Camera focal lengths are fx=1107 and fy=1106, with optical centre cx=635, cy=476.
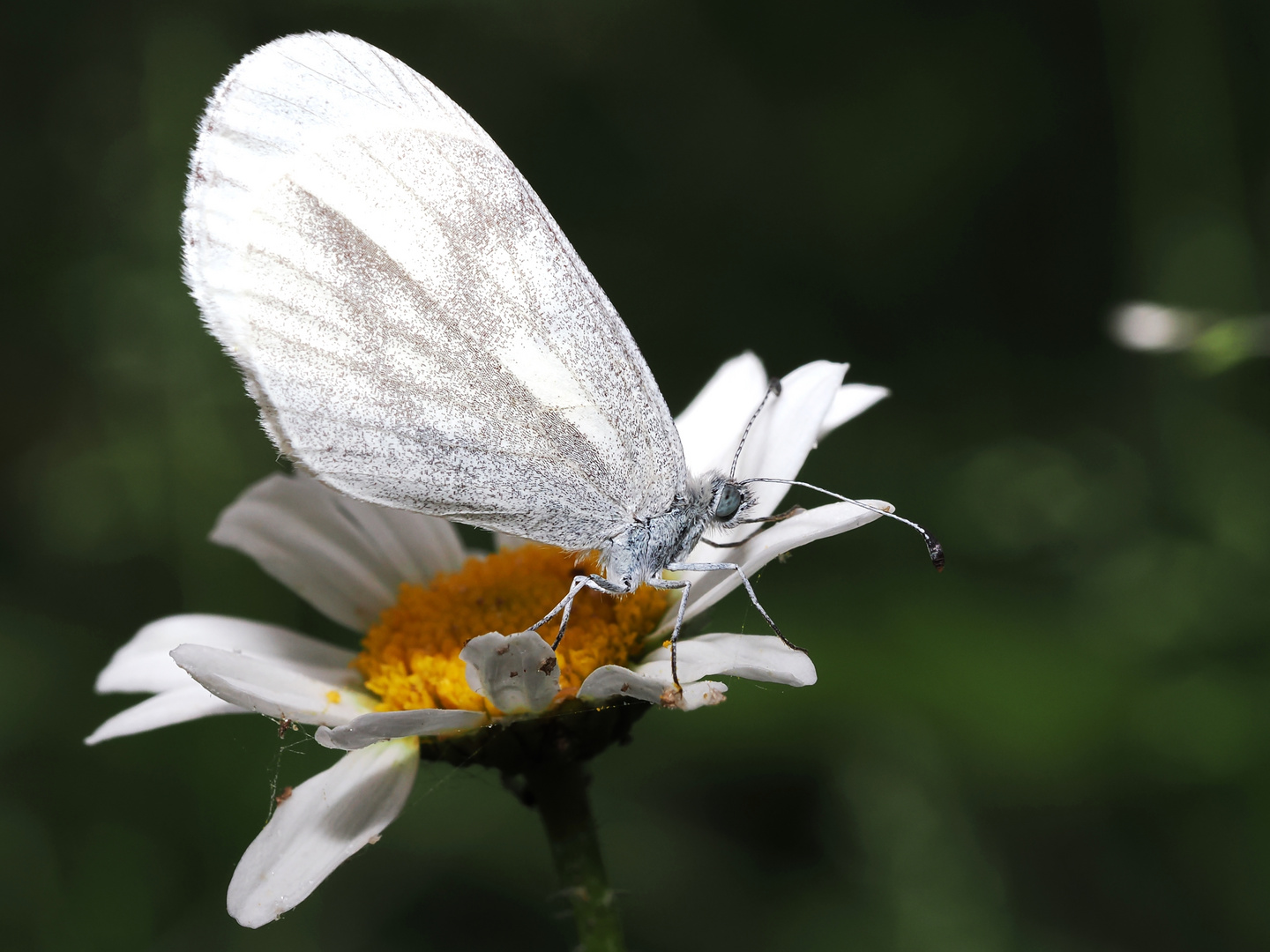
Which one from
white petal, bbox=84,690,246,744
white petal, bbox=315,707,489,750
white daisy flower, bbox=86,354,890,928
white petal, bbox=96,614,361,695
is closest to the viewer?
white petal, bbox=315,707,489,750

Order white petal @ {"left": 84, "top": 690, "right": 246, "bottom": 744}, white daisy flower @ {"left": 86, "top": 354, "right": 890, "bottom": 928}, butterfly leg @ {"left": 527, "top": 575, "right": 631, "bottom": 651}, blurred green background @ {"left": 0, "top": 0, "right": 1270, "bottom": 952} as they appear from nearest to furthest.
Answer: white daisy flower @ {"left": 86, "top": 354, "right": 890, "bottom": 928} < butterfly leg @ {"left": 527, "top": 575, "right": 631, "bottom": 651} < white petal @ {"left": 84, "top": 690, "right": 246, "bottom": 744} < blurred green background @ {"left": 0, "top": 0, "right": 1270, "bottom": 952}

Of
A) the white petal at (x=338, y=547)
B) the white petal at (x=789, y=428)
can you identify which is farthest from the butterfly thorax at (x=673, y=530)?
the white petal at (x=338, y=547)

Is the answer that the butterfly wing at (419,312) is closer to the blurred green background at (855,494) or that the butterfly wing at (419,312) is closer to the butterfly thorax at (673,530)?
the butterfly thorax at (673,530)

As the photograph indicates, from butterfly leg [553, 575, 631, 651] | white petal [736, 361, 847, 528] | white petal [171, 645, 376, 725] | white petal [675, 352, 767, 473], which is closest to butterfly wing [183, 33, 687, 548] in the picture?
butterfly leg [553, 575, 631, 651]

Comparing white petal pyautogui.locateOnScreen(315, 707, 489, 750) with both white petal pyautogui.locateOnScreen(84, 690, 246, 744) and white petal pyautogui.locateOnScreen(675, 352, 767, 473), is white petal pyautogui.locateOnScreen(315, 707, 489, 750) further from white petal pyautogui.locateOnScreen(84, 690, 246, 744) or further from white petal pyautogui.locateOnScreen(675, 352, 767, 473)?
white petal pyautogui.locateOnScreen(675, 352, 767, 473)

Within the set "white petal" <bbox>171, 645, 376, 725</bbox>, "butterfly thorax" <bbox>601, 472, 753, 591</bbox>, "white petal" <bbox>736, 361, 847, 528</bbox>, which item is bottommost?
"white petal" <bbox>171, 645, 376, 725</bbox>

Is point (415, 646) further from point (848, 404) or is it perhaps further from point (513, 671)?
point (848, 404)

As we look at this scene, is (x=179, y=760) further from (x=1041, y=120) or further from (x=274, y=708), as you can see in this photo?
(x=1041, y=120)
